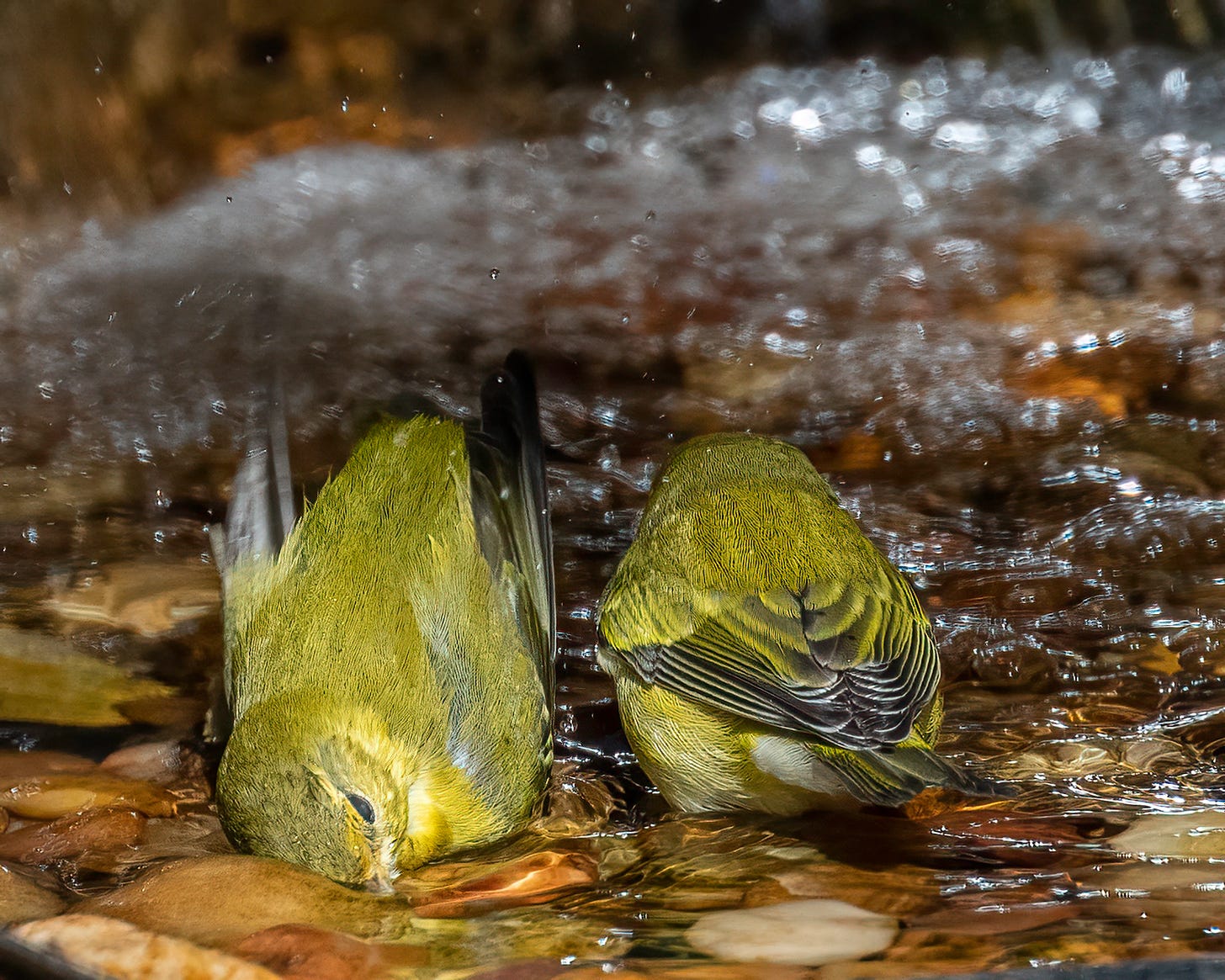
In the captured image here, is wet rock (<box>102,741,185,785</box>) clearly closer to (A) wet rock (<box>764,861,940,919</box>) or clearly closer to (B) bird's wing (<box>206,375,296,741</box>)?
(B) bird's wing (<box>206,375,296,741</box>)

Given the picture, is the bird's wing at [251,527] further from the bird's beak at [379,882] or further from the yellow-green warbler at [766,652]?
the yellow-green warbler at [766,652]

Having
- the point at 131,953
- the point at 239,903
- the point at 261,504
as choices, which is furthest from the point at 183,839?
the point at 131,953

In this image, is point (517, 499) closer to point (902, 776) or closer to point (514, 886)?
point (514, 886)

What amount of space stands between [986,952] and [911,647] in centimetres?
133

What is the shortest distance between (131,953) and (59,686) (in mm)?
1985

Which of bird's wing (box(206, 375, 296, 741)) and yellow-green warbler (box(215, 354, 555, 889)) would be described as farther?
bird's wing (box(206, 375, 296, 741))

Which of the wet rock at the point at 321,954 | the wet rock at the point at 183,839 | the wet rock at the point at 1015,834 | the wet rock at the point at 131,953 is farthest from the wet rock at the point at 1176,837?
the wet rock at the point at 183,839

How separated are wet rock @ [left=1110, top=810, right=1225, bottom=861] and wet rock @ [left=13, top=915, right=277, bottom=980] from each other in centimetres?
211

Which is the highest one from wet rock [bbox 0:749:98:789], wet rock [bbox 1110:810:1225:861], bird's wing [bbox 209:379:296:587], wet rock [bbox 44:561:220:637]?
bird's wing [bbox 209:379:296:587]

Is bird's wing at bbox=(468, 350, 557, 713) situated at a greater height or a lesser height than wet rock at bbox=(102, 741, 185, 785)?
greater

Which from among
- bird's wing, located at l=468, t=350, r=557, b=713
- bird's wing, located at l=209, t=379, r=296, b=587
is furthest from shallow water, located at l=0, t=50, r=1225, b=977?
bird's wing, located at l=468, t=350, r=557, b=713

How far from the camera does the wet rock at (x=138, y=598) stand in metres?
4.22

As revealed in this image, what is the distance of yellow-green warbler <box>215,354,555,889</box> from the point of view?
307 cm

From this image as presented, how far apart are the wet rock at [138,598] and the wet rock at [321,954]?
1976 mm
